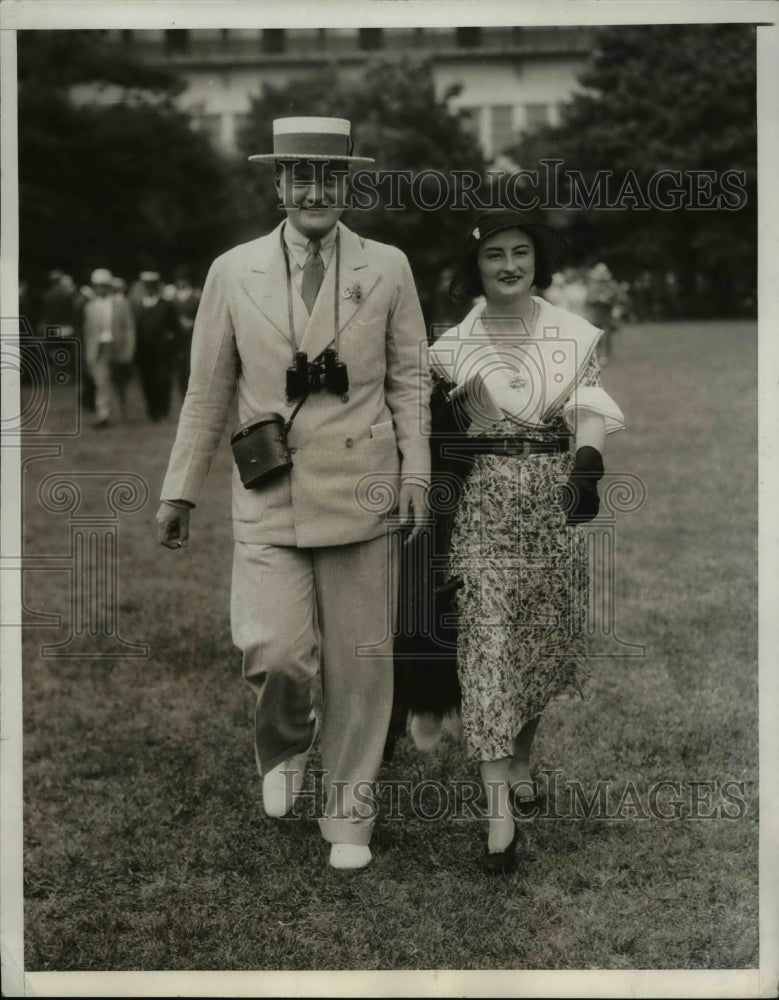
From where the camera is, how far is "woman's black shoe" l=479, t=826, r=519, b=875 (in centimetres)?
431

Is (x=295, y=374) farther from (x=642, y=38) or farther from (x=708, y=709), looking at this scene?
(x=642, y=38)

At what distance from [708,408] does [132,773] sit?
35.4 feet

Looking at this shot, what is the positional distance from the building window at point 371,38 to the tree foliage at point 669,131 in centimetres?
287

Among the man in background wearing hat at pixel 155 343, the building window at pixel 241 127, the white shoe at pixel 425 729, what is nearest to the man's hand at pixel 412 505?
the white shoe at pixel 425 729

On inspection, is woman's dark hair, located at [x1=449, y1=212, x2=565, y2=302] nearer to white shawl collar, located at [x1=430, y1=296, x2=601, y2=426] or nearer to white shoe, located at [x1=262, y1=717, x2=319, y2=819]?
white shawl collar, located at [x1=430, y1=296, x2=601, y2=426]

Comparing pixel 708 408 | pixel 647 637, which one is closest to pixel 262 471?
pixel 647 637

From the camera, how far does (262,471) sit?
422cm

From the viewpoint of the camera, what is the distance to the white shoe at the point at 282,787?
4.79 meters

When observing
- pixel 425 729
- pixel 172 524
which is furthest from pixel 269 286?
pixel 425 729

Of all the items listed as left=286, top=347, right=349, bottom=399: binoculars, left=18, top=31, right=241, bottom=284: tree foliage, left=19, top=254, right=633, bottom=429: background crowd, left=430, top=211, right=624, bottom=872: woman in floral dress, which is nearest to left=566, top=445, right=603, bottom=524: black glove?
left=430, top=211, right=624, bottom=872: woman in floral dress

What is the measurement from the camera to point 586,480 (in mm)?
4238

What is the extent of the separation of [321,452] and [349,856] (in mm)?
1365

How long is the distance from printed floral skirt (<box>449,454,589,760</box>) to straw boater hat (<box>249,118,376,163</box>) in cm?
111

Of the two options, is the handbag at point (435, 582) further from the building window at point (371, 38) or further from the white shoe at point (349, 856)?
the building window at point (371, 38)
